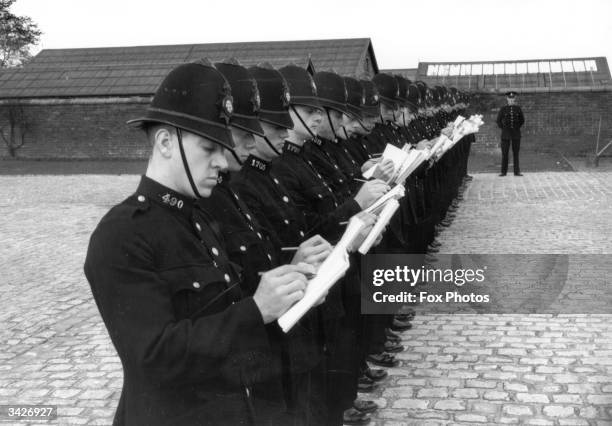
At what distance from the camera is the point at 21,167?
1016 inches

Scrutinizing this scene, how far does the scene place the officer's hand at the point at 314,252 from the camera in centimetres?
283

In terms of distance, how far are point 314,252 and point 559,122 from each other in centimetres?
2561

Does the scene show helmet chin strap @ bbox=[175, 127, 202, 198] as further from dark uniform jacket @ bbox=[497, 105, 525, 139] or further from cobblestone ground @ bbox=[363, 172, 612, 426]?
dark uniform jacket @ bbox=[497, 105, 525, 139]

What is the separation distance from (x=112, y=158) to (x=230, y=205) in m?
24.8

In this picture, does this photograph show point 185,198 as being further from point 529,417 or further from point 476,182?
point 476,182

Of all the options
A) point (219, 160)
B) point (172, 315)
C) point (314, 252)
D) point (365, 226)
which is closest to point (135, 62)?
point (365, 226)

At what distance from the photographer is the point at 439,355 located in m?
6.13

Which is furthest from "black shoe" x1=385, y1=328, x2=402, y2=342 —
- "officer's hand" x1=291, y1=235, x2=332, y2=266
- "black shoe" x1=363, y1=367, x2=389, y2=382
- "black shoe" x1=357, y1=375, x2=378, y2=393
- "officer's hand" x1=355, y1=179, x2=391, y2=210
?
"officer's hand" x1=291, y1=235, x2=332, y2=266

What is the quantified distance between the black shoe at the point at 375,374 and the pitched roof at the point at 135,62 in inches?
885

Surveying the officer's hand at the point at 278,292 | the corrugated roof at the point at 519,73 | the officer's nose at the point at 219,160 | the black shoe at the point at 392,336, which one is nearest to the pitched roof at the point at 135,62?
the corrugated roof at the point at 519,73

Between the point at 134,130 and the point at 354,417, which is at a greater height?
the point at 134,130

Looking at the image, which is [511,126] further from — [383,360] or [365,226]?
[365,226]

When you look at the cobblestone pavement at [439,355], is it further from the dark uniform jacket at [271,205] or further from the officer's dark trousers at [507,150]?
the officer's dark trousers at [507,150]

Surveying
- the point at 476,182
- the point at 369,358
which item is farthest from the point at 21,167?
the point at 369,358
